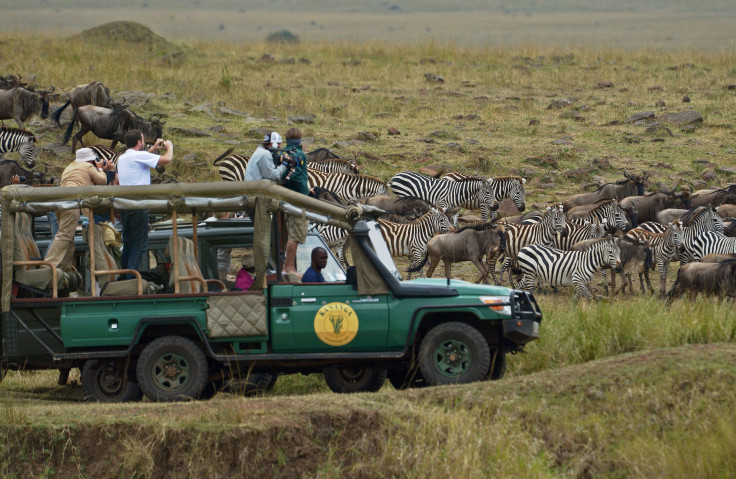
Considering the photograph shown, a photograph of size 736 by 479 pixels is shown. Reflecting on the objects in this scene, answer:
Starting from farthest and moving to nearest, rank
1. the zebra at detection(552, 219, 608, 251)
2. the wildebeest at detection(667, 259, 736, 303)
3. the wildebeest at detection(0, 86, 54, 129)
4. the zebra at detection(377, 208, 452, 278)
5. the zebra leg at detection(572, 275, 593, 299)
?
the wildebeest at detection(0, 86, 54, 129), the zebra at detection(552, 219, 608, 251), the zebra at detection(377, 208, 452, 278), the zebra leg at detection(572, 275, 593, 299), the wildebeest at detection(667, 259, 736, 303)

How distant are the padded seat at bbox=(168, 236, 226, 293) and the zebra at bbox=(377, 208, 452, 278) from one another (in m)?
10.0

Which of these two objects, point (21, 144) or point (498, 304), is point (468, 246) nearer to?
point (498, 304)

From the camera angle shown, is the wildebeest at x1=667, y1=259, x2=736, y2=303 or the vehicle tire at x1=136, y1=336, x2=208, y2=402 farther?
the wildebeest at x1=667, y1=259, x2=736, y2=303

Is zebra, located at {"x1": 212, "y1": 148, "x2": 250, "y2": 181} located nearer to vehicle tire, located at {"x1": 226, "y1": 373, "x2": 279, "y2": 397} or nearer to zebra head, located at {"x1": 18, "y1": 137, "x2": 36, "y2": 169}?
zebra head, located at {"x1": 18, "y1": 137, "x2": 36, "y2": 169}

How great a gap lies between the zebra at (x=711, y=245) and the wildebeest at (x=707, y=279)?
2997mm

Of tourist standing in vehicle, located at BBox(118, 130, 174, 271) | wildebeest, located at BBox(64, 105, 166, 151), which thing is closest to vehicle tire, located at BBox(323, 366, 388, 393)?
tourist standing in vehicle, located at BBox(118, 130, 174, 271)

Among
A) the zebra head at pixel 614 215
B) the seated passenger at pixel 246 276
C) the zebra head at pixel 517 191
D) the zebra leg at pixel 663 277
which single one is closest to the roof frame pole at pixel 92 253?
the seated passenger at pixel 246 276

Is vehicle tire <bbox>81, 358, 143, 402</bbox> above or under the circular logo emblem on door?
under

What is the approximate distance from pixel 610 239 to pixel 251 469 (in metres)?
11.9

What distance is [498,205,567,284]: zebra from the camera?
2108 centimetres

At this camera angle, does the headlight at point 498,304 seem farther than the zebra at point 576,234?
No

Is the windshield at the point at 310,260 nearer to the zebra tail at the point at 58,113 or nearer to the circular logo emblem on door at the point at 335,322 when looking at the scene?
the circular logo emblem on door at the point at 335,322

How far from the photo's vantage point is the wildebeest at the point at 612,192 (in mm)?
25203

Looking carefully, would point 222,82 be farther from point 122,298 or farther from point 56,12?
point 56,12
